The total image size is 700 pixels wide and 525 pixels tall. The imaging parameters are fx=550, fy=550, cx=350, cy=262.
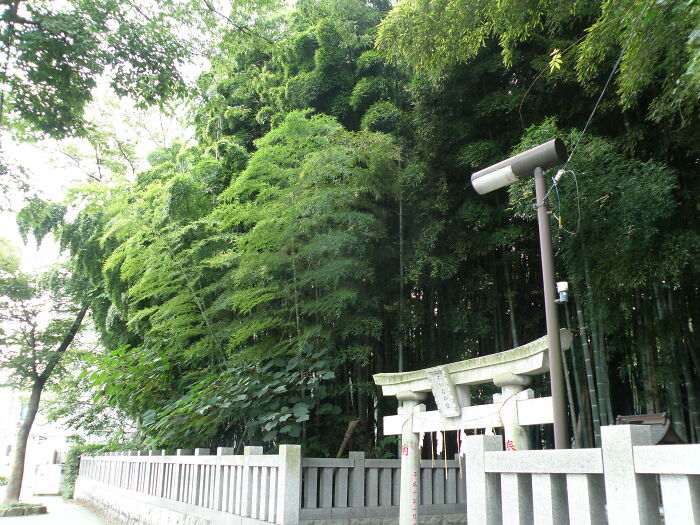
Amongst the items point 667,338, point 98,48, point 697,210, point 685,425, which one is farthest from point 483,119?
point 98,48

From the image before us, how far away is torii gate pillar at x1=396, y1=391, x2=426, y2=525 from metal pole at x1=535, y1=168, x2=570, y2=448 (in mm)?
1311

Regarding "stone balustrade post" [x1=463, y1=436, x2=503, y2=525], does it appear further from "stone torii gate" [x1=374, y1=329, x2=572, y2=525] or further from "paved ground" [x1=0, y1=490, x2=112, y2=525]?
"paved ground" [x1=0, y1=490, x2=112, y2=525]

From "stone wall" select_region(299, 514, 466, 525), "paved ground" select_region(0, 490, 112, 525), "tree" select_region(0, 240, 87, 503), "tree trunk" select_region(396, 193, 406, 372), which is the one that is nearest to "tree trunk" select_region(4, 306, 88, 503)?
"tree" select_region(0, 240, 87, 503)

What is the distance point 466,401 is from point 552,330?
100 centimetres

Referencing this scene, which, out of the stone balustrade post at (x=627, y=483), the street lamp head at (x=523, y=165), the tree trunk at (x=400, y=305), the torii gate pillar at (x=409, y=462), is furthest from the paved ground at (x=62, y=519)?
the stone balustrade post at (x=627, y=483)

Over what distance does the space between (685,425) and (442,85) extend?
3.78 metres

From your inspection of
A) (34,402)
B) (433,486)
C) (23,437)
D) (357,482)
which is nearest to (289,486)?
(357,482)

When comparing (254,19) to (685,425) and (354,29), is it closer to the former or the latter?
(354,29)

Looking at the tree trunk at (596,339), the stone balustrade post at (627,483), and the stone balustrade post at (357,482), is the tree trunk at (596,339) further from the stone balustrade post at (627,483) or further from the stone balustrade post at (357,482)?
the stone balustrade post at (627,483)

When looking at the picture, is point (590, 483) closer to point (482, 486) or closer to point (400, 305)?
point (482, 486)

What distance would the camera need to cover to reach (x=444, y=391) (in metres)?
3.62

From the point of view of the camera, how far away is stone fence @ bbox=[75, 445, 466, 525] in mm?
4156

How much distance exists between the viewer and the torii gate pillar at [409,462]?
12.8 feet

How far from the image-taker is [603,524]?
1.90 meters
